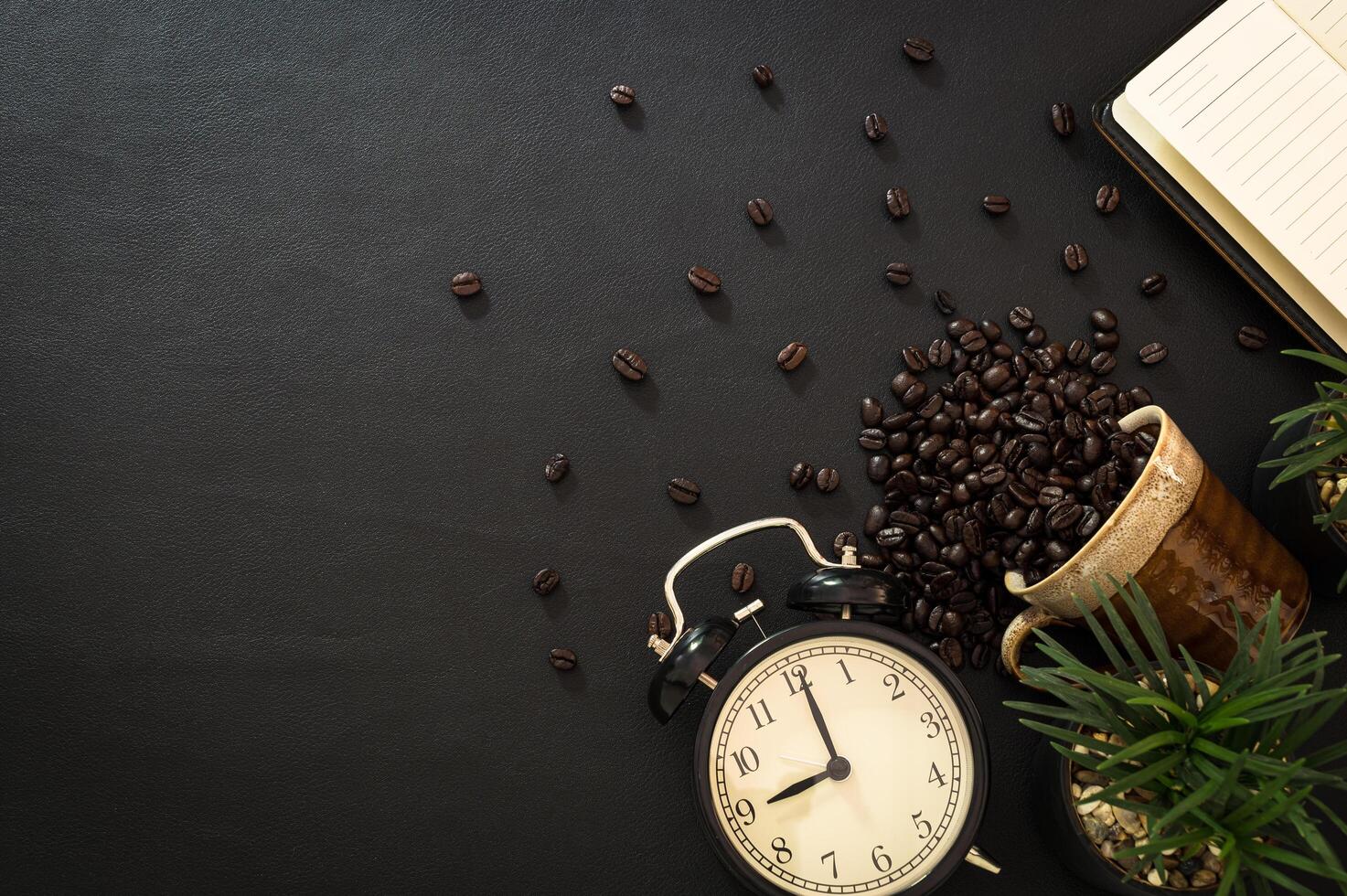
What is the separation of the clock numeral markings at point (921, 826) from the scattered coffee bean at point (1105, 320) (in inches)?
29.7

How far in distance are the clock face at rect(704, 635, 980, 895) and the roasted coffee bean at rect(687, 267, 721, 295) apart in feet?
1.80

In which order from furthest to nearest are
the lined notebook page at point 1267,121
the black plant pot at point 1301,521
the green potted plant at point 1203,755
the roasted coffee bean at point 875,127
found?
the roasted coffee bean at point 875,127 → the lined notebook page at point 1267,121 → the black plant pot at point 1301,521 → the green potted plant at point 1203,755

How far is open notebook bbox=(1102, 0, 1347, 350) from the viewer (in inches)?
57.8

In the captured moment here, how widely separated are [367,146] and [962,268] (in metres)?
0.94

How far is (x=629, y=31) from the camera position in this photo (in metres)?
1.62

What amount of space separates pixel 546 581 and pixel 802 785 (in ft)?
1.51

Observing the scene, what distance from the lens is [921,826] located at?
131 centimetres

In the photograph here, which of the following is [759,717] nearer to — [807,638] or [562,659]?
[807,638]

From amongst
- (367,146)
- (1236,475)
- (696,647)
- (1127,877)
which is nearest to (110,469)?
(367,146)

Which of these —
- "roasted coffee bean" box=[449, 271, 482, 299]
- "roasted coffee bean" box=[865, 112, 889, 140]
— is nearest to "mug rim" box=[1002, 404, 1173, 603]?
"roasted coffee bean" box=[865, 112, 889, 140]

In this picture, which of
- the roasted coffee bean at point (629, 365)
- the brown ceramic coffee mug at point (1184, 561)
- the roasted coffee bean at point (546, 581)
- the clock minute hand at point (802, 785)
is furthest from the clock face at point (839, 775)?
the roasted coffee bean at point (629, 365)

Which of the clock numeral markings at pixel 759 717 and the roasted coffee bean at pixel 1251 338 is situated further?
the roasted coffee bean at pixel 1251 338

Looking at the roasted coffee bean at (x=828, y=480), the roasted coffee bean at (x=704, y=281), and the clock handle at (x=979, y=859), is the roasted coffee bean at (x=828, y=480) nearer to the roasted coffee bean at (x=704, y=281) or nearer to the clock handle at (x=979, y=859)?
the roasted coffee bean at (x=704, y=281)

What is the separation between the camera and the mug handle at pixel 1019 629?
141 cm
